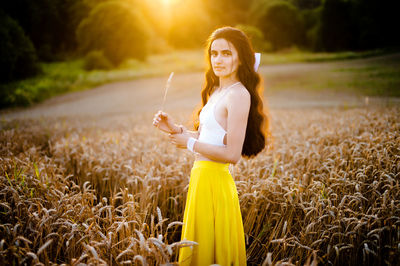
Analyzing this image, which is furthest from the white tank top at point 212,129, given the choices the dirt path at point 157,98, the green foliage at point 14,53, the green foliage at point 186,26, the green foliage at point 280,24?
the green foliage at point 186,26

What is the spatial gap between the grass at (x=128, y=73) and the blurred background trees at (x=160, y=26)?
0.47 metres

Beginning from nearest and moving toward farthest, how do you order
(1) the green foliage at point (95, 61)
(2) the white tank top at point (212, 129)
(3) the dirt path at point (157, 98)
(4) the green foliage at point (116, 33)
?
(2) the white tank top at point (212, 129)
(3) the dirt path at point (157, 98)
(4) the green foliage at point (116, 33)
(1) the green foliage at point (95, 61)

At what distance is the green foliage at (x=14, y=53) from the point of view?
8.35 metres

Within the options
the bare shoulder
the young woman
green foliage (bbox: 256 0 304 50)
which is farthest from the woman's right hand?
green foliage (bbox: 256 0 304 50)

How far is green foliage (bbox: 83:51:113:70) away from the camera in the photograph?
13.9 meters

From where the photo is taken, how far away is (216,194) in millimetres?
1745

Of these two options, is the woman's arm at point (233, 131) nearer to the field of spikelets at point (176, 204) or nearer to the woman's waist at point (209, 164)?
the woman's waist at point (209, 164)

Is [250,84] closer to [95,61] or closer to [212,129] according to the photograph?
[212,129]

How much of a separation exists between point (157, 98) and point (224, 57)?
15.2 m

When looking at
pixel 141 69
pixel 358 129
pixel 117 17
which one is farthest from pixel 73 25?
pixel 358 129

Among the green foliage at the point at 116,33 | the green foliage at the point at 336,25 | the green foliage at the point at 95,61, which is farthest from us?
the green foliage at the point at 336,25

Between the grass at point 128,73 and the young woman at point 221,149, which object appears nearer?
the young woman at point 221,149

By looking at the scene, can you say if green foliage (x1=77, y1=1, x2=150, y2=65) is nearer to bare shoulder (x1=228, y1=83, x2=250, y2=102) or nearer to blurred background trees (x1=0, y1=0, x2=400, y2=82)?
blurred background trees (x1=0, y1=0, x2=400, y2=82)

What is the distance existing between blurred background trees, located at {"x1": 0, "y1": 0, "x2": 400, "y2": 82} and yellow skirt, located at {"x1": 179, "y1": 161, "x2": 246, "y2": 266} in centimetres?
968
